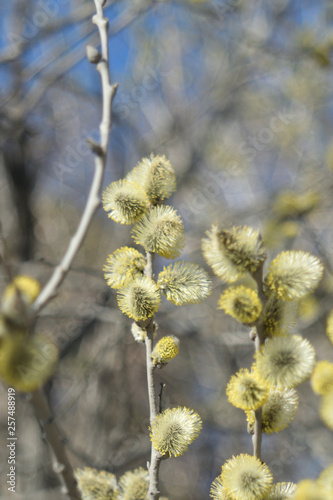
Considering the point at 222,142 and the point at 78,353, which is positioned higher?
the point at 222,142

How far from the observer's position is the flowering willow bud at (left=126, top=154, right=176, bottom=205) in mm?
1010

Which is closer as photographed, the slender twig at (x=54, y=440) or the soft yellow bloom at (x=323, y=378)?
the slender twig at (x=54, y=440)

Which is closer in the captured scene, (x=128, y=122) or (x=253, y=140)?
(x=128, y=122)

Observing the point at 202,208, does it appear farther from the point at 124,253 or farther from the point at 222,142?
the point at 124,253

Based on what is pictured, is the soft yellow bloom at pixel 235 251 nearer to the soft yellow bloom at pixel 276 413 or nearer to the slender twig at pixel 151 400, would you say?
the slender twig at pixel 151 400

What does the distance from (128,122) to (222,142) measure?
3.95 feet

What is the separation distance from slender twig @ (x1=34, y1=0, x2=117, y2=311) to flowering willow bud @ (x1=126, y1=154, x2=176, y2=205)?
239 mm

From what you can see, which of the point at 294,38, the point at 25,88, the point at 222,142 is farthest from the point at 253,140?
the point at 25,88

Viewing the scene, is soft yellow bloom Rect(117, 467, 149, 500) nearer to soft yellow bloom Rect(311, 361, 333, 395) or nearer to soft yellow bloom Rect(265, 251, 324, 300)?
soft yellow bloom Rect(311, 361, 333, 395)

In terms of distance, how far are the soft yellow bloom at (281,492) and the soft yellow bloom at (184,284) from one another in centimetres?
43

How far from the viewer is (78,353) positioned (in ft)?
11.0

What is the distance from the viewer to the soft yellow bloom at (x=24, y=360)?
0.59m

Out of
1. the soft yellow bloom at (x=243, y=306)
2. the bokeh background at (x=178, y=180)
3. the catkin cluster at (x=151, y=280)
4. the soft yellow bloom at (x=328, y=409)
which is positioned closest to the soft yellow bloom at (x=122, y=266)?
the catkin cluster at (x=151, y=280)

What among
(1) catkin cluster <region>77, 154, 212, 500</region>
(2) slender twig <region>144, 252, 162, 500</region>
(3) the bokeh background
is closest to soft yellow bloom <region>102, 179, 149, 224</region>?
(1) catkin cluster <region>77, 154, 212, 500</region>
